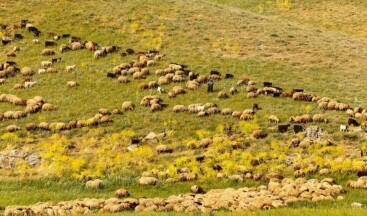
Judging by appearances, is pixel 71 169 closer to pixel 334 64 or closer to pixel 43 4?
pixel 334 64

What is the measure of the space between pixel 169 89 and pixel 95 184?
48.3ft

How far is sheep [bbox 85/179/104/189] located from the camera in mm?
22381

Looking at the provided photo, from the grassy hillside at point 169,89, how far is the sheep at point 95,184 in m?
0.33

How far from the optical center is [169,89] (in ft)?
118

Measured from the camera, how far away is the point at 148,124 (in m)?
30.2

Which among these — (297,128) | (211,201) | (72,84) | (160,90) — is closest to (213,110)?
(160,90)

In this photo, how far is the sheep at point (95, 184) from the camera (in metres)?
22.4

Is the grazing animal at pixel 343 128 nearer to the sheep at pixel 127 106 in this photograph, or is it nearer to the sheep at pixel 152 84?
the sheep at pixel 127 106

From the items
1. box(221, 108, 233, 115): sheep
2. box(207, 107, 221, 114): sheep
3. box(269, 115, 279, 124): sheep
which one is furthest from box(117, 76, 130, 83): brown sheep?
box(269, 115, 279, 124): sheep

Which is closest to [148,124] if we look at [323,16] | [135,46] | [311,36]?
[135,46]

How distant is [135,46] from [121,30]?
4.93m

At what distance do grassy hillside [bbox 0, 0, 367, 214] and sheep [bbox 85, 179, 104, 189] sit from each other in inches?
12.9

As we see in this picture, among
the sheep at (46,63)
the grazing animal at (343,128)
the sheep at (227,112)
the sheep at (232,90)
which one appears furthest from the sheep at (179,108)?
the sheep at (46,63)

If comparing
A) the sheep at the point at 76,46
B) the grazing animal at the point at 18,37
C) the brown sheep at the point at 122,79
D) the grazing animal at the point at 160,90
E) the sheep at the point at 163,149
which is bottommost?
the sheep at the point at 163,149
